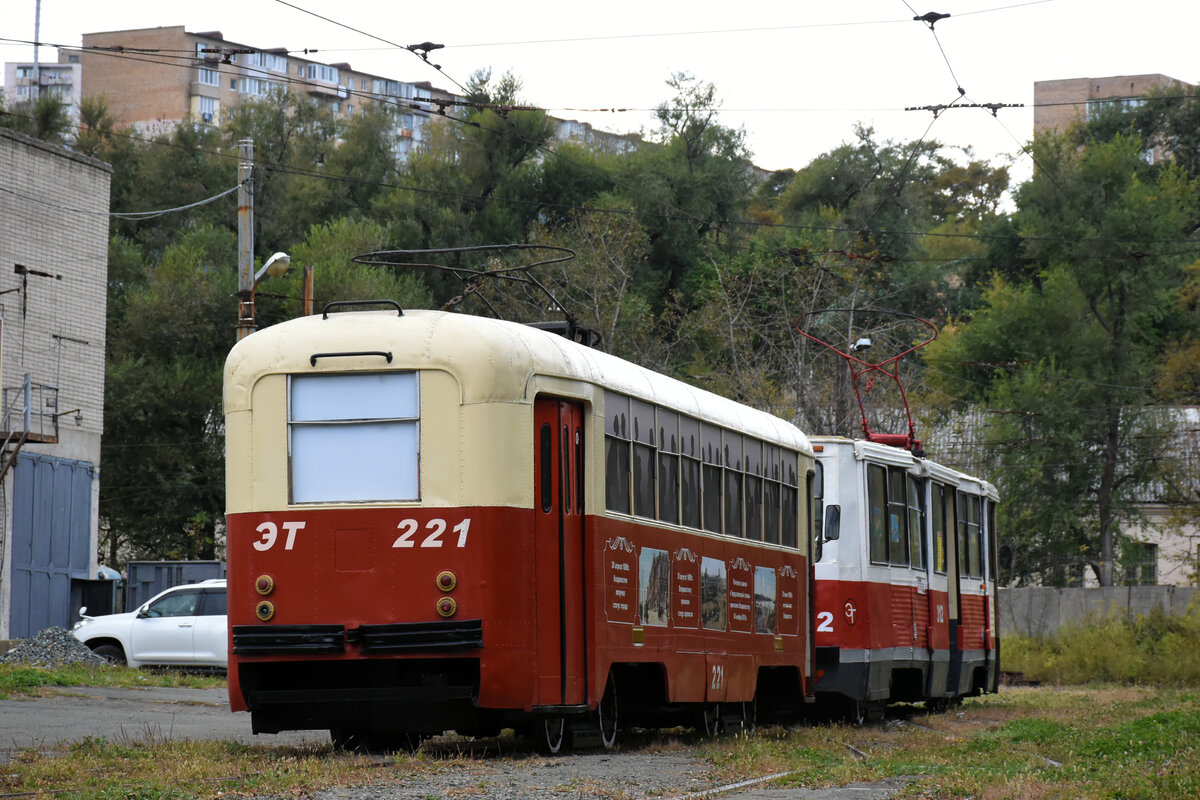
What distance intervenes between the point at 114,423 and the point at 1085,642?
26550 mm

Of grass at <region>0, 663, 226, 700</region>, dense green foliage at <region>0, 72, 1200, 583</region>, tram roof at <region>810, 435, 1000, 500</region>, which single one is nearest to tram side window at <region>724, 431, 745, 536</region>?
tram roof at <region>810, 435, 1000, 500</region>

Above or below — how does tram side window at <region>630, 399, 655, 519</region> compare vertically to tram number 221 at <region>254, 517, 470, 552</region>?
above

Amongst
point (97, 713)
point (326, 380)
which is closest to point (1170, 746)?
point (326, 380)

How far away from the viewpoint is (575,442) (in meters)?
12.9

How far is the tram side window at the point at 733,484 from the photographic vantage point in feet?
52.3

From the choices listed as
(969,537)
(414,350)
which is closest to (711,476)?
(414,350)

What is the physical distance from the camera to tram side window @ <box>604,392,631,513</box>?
13273mm

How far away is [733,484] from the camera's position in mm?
16125

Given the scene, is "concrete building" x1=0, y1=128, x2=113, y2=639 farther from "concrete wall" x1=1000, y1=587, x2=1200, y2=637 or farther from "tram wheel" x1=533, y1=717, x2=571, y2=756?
"tram wheel" x1=533, y1=717, x2=571, y2=756

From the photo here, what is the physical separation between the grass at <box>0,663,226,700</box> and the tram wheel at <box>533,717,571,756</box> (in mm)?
8804

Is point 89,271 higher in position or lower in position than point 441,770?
higher

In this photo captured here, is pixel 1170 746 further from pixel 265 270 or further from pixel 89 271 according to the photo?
pixel 89 271

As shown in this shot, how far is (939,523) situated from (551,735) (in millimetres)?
10308

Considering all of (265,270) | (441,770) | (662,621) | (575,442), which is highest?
(265,270)
